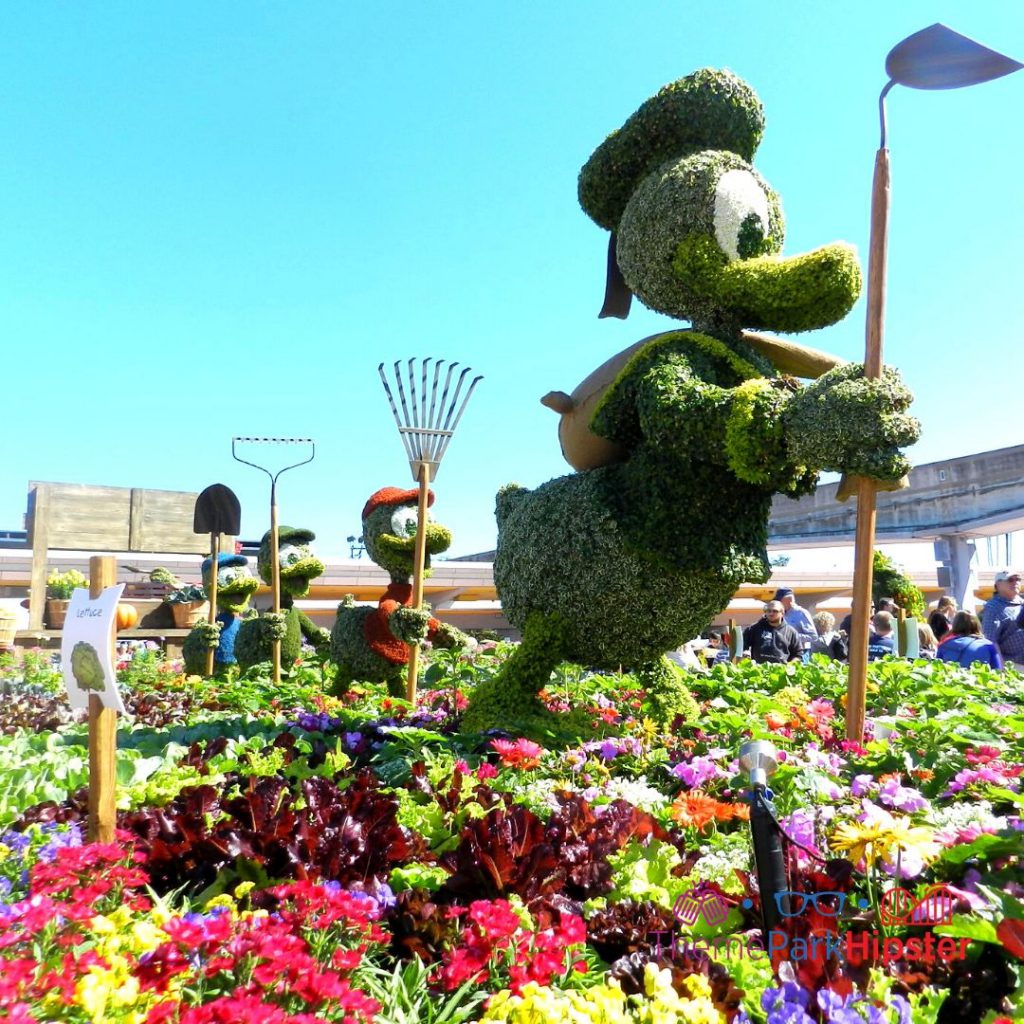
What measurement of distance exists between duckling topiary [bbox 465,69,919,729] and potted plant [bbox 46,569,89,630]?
9366 mm

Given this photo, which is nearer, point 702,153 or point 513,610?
point 702,153

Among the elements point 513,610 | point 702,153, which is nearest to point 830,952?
point 513,610

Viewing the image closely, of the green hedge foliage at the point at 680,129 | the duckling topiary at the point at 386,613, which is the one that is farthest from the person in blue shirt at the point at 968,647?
the green hedge foliage at the point at 680,129

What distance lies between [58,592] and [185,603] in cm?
236

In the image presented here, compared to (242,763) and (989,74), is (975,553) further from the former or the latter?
(242,763)

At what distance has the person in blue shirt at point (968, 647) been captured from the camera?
6109 mm

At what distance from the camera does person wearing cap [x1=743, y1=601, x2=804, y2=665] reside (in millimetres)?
7242

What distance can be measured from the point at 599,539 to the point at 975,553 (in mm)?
20073

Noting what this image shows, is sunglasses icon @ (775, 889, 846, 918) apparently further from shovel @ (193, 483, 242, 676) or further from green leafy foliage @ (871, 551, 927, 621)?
shovel @ (193, 483, 242, 676)

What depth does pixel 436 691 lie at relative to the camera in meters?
6.16

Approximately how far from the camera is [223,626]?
8.12 m

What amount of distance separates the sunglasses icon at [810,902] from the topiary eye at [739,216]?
297cm

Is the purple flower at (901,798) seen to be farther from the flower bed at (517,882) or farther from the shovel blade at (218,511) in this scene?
the shovel blade at (218,511)

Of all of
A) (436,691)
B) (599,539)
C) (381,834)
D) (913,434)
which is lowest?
(436,691)
